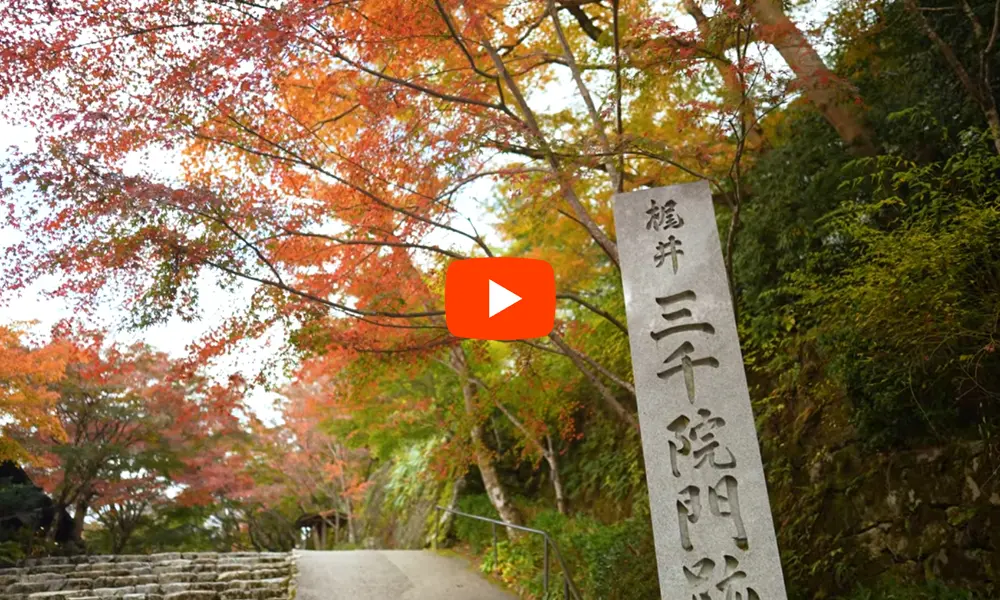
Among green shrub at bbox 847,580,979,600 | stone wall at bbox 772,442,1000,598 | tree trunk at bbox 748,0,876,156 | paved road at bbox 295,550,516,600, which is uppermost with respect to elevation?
tree trunk at bbox 748,0,876,156

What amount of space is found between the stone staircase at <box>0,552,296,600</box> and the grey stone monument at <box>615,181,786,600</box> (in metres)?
6.69

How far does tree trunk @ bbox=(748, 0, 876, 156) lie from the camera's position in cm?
583

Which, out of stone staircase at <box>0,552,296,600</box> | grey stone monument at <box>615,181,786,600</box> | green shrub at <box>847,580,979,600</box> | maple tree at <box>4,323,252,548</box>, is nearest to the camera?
grey stone monument at <box>615,181,786,600</box>

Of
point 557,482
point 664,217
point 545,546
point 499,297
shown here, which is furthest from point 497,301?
point 557,482

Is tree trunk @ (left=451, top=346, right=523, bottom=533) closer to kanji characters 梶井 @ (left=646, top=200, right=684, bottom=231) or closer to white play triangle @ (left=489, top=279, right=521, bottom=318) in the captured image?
white play triangle @ (left=489, top=279, right=521, bottom=318)

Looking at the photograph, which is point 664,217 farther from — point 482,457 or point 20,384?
point 20,384

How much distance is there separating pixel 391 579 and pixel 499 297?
240 inches

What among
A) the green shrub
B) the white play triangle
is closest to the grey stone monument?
the white play triangle

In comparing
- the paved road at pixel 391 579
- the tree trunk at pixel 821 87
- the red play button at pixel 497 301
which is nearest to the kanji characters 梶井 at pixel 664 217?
the red play button at pixel 497 301

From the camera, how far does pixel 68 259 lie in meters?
5.88

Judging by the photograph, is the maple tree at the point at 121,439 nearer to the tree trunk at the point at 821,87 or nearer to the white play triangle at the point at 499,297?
the white play triangle at the point at 499,297

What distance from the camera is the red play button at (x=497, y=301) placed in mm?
5070

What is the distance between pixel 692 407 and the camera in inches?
145

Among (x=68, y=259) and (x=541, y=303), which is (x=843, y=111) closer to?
(x=541, y=303)
